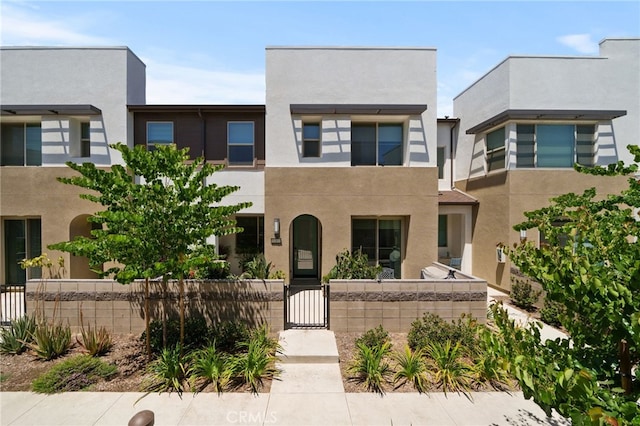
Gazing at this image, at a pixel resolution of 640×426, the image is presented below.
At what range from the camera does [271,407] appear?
5391 mm

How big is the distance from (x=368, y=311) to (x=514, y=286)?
6.40 m

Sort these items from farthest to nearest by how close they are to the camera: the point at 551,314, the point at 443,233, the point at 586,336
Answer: the point at 443,233 → the point at 551,314 → the point at 586,336

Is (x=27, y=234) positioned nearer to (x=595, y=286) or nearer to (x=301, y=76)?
(x=301, y=76)

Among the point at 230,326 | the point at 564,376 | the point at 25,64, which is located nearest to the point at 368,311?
the point at 230,326

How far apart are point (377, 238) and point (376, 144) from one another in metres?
3.72

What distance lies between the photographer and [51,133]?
12.0m

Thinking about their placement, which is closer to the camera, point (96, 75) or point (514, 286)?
point (514, 286)

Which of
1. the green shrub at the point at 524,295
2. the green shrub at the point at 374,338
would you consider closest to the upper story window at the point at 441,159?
the green shrub at the point at 524,295

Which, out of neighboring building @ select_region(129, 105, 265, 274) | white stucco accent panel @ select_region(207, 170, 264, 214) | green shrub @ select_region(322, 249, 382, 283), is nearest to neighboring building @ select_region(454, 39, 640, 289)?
green shrub @ select_region(322, 249, 382, 283)

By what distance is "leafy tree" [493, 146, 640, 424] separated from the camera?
2.40 m

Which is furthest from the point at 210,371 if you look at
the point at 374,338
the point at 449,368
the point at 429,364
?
the point at 449,368

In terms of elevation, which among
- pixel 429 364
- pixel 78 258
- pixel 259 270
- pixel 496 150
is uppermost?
pixel 496 150

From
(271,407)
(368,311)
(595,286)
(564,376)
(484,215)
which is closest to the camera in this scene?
(564,376)

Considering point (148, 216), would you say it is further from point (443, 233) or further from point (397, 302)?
point (443, 233)
